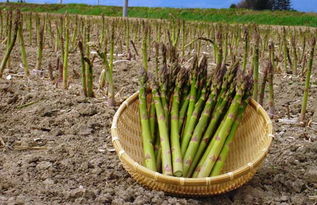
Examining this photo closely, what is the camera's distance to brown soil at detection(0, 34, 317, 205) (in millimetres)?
2020

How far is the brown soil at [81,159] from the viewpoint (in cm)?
202

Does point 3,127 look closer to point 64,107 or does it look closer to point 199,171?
point 64,107

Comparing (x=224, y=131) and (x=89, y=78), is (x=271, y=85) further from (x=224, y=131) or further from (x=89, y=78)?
(x=89, y=78)

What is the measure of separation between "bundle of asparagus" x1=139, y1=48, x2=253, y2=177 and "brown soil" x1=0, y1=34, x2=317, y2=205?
164mm

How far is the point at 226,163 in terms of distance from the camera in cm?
246

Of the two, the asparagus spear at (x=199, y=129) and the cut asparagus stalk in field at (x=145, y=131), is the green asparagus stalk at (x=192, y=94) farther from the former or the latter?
the cut asparagus stalk in field at (x=145, y=131)

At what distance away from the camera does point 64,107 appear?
3.21 meters

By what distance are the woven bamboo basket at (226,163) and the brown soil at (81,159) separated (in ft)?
0.25

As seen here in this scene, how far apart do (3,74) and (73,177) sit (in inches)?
88.9

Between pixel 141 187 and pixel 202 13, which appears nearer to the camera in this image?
pixel 141 187

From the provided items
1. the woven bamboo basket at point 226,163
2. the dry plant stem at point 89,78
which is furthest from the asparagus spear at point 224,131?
the dry plant stem at point 89,78

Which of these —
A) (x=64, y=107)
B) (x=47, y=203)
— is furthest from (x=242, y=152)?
(x=64, y=107)

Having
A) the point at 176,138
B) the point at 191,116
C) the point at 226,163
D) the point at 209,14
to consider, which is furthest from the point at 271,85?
the point at 209,14

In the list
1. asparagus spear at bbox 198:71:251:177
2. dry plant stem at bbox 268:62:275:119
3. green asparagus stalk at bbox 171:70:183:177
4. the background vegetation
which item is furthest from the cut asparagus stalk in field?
the background vegetation
